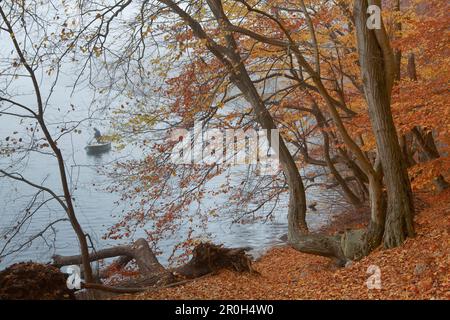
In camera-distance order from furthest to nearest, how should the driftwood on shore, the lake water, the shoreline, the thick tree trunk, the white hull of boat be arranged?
1. the white hull of boat
2. the lake water
3. the driftwood on shore
4. the thick tree trunk
5. the shoreline

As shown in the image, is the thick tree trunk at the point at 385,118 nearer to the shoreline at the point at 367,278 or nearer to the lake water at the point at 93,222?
the shoreline at the point at 367,278

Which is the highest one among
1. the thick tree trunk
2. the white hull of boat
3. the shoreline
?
the white hull of boat

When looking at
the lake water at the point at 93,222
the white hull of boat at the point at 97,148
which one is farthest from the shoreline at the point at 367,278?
the white hull of boat at the point at 97,148

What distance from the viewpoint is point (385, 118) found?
756 cm

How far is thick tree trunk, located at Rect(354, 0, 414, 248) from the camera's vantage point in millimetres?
7438

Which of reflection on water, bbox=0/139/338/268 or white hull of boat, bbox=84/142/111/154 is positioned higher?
white hull of boat, bbox=84/142/111/154

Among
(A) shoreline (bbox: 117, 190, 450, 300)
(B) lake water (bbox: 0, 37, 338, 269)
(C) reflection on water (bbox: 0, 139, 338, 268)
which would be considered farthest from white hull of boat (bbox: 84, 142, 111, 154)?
(A) shoreline (bbox: 117, 190, 450, 300)

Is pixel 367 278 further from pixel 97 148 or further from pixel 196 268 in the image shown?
pixel 97 148

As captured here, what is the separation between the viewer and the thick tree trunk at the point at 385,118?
7.44 m

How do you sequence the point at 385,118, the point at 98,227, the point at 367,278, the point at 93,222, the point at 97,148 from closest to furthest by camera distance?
the point at 367,278 → the point at 385,118 → the point at 98,227 → the point at 93,222 → the point at 97,148

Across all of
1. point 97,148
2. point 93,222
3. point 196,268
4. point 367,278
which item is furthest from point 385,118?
point 97,148

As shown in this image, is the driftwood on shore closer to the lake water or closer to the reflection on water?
the lake water

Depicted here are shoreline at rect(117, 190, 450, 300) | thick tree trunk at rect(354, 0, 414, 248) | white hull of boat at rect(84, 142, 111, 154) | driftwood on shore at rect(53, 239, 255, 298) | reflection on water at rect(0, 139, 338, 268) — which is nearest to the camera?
shoreline at rect(117, 190, 450, 300)
